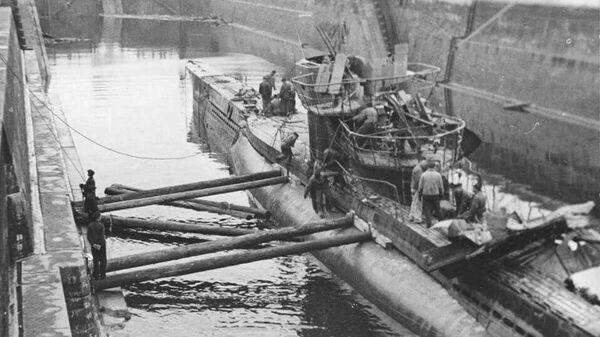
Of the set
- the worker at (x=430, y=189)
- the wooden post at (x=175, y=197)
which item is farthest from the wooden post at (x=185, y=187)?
the worker at (x=430, y=189)

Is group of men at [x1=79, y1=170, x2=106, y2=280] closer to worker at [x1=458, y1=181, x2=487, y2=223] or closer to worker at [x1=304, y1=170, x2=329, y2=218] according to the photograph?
worker at [x1=304, y1=170, x2=329, y2=218]

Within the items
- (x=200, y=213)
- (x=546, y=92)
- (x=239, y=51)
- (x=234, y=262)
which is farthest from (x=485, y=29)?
(x=239, y=51)

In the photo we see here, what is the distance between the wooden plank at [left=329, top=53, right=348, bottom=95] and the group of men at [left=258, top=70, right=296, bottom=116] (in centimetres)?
946

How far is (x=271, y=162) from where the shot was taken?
31156 mm

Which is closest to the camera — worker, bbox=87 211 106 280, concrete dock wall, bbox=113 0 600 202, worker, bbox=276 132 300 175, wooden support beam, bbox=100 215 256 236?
worker, bbox=87 211 106 280

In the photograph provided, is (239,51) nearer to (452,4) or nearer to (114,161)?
(452,4)

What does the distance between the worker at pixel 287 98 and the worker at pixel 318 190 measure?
10.5 m

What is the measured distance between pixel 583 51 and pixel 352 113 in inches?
718

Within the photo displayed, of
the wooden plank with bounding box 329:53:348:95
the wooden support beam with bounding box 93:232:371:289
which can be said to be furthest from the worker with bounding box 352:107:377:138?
the wooden support beam with bounding box 93:232:371:289

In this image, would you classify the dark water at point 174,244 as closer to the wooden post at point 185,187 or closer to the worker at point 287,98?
the wooden post at point 185,187

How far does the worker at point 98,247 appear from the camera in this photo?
1944cm

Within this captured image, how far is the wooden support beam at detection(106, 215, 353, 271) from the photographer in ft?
67.1

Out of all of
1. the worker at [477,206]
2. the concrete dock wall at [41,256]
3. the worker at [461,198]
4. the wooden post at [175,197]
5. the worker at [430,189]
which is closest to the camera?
the concrete dock wall at [41,256]

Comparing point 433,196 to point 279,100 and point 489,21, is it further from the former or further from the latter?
point 489,21
